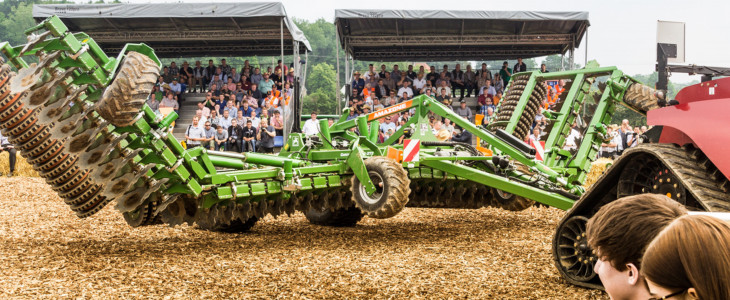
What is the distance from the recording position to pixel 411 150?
8.20 metres

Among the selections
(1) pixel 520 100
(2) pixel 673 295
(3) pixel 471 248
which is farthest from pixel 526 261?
(2) pixel 673 295

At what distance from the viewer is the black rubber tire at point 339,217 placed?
8992 millimetres

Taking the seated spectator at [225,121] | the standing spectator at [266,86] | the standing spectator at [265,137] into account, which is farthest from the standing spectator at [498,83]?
the seated spectator at [225,121]

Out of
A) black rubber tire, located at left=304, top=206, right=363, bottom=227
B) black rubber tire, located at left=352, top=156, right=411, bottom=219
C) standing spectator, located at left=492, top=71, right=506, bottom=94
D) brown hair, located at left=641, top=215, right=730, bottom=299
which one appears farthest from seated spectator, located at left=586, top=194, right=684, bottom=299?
standing spectator, located at left=492, top=71, right=506, bottom=94

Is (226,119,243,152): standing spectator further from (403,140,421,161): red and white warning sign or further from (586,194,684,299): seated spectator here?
(586,194,684,299): seated spectator

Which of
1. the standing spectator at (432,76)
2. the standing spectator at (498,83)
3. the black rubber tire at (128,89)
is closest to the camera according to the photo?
the black rubber tire at (128,89)

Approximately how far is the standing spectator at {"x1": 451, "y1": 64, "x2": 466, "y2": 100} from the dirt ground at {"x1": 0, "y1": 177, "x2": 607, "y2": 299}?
43.7ft

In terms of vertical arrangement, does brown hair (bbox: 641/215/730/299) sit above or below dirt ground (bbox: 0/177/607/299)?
above

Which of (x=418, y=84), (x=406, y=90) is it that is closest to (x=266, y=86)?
(x=406, y=90)

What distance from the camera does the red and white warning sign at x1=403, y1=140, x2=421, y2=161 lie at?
8.14 m

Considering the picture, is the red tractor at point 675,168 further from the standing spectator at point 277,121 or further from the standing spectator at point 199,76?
the standing spectator at point 199,76

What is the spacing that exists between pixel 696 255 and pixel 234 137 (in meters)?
16.6

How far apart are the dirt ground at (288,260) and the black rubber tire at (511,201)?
10.2 inches

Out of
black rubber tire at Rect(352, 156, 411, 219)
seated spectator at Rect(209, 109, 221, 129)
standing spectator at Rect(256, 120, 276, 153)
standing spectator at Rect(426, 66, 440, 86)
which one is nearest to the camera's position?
black rubber tire at Rect(352, 156, 411, 219)
